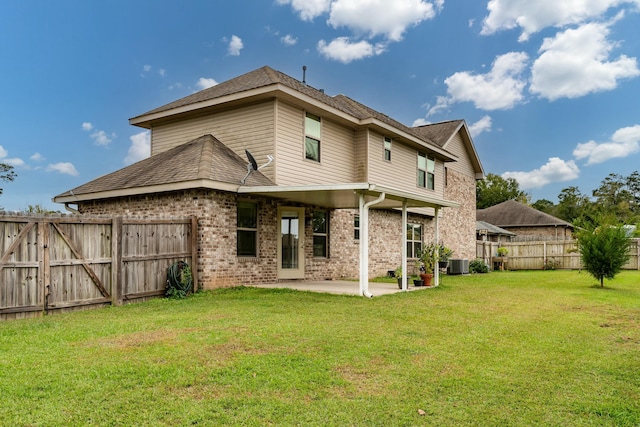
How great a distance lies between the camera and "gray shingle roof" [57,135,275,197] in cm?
1177

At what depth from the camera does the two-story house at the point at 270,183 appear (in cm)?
1164

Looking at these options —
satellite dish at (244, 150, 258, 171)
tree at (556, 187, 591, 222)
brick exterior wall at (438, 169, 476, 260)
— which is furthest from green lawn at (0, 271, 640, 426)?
tree at (556, 187, 591, 222)

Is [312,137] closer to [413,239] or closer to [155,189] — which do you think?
[155,189]

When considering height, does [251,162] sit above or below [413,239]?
above

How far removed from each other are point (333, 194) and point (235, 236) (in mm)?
2679

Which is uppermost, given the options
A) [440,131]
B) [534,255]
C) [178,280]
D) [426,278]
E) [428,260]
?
[440,131]

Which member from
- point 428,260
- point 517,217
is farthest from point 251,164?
point 517,217

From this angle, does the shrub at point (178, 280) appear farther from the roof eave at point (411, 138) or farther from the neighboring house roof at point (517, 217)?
the neighboring house roof at point (517, 217)

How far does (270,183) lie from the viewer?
12945 mm

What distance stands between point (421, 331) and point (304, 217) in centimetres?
781

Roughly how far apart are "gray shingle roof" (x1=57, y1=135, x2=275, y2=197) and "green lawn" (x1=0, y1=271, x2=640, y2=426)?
387cm

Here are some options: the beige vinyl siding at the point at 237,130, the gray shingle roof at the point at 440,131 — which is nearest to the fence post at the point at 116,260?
the beige vinyl siding at the point at 237,130

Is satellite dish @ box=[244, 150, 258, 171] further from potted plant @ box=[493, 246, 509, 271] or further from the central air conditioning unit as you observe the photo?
potted plant @ box=[493, 246, 509, 271]

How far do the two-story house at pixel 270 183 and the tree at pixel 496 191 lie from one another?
4416 centimetres
